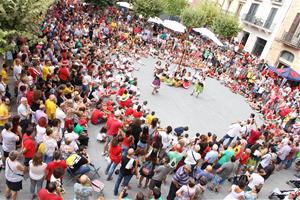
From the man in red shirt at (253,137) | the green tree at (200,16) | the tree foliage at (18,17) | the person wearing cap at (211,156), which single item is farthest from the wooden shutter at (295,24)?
the tree foliage at (18,17)

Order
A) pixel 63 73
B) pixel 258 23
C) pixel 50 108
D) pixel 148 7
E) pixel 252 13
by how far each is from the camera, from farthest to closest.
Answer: pixel 252 13, pixel 258 23, pixel 148 7, pixel 63 73, pixel 50 108

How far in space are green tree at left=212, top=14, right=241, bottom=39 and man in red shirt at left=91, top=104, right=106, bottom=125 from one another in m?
23.1

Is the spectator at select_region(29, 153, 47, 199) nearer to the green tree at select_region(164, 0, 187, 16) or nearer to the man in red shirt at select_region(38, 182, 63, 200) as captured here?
the man in red shirt at select_region(38, 182, 63, 200)

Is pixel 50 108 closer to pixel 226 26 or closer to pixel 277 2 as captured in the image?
pixel 226 26

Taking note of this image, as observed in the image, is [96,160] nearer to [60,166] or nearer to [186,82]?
[60,166]

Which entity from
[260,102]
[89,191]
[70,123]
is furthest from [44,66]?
[260,102]

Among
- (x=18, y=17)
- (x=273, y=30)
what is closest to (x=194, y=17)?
(x=273, y=30)

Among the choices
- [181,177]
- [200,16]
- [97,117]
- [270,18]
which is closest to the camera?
[181,177]

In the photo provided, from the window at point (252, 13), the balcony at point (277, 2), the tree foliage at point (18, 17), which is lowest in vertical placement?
the tree foliage at point (18, 17)

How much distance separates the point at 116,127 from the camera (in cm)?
995

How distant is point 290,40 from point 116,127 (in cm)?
2478

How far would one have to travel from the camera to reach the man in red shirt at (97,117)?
38.3 ft

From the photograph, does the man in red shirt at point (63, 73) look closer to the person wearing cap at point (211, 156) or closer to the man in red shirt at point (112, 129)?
the man in red shirt at point (112, 129)

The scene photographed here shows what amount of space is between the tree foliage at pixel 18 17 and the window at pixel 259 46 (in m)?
27.8
